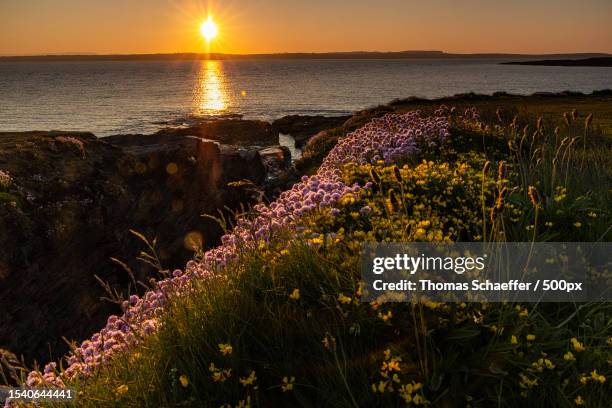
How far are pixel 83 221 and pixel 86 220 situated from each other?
0.15 meters

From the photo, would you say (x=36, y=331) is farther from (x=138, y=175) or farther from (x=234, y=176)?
(x=234, y=176)

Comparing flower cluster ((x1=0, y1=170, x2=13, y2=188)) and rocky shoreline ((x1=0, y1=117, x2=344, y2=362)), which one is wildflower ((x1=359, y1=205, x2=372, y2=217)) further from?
flower cluster ((x1=0, y1=170, x2=13, y2=188))

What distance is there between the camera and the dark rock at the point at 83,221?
11.5m

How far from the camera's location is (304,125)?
168ft

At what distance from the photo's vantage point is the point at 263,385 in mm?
3660

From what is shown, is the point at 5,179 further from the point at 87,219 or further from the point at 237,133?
the point at 237,133

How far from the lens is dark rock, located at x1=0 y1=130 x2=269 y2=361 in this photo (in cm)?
1146

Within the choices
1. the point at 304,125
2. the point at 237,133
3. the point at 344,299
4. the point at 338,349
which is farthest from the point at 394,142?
the point at 304,125

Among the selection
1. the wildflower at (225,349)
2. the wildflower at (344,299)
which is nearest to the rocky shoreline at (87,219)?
the wildflower at (344,299)

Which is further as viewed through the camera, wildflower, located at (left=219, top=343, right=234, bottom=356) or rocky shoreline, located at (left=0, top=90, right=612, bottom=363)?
rocky shoreline, located at (left=0, top=90, right=612, bottom=363)

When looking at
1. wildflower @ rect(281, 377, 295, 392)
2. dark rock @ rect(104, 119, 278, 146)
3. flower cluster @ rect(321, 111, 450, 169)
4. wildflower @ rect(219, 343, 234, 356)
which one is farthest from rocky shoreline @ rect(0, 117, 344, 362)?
dark rock @ rect(104, 119, 278, 146)

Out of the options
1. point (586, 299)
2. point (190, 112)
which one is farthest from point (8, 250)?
point (190, 112)

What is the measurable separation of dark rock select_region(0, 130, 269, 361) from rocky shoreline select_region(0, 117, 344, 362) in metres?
0.03

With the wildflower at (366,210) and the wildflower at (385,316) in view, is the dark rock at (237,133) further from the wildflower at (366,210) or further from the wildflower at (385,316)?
the wildflower at (385,316)
